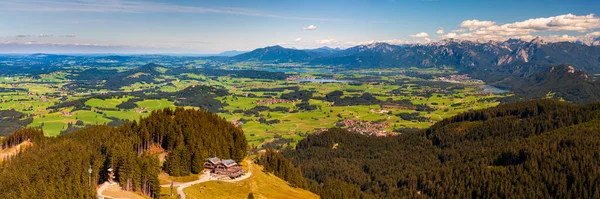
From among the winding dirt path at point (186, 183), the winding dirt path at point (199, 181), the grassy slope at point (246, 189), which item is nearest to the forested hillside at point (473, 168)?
the grassy slope at point (246, 189)

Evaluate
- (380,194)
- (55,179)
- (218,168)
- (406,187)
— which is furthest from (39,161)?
(406,187)

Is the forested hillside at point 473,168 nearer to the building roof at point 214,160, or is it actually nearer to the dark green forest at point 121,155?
the building roof at point 214,160

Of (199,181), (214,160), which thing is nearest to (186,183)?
(199,181)

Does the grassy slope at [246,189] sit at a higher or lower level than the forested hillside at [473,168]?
higher

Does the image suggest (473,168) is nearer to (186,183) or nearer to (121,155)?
(186,183)

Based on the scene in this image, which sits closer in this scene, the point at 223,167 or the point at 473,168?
the point at 223,167

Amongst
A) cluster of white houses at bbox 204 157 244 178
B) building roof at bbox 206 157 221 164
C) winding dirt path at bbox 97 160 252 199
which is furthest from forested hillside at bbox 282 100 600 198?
building roof at bbox 206 157 221 164
